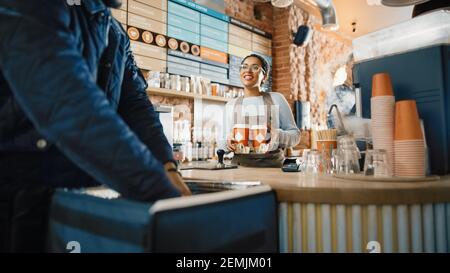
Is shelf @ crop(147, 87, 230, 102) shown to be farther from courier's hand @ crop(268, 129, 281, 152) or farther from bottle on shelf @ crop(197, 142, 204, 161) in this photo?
courier's hand @ crop(268, 129, 281, 152)

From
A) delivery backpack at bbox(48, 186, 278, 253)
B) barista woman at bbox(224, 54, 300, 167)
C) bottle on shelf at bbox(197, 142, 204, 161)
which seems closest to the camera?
delivery backpack at bbox(48, 186, 278, 253)

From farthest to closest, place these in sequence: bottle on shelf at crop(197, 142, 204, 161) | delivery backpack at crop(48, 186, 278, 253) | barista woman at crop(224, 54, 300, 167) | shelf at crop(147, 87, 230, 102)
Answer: bottle on shelf at crop(197, 142, 204, 161), shelf at crop(147, 87, 230, 102), barista woman at crop(224, 54, 300, 167), delivery backpack at crop(48, 186, 278, 253)

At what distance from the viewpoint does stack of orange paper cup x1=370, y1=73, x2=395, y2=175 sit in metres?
1.23

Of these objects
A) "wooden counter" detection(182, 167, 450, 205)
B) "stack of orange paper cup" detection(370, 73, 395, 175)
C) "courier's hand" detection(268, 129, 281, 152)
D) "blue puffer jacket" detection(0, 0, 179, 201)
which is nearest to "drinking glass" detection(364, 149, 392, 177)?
"stack of orange paper cup" detection(370, 73, 395, 175)

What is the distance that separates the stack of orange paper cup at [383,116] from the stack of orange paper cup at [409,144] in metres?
0.03

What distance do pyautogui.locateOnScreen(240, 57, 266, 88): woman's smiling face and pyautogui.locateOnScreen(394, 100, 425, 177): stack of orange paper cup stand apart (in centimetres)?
196

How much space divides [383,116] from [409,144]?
5.7 inches

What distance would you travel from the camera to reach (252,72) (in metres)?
3.08

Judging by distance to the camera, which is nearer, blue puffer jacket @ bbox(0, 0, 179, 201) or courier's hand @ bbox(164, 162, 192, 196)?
blue puffer jacket @ bbox(0, 0, 179, 201)

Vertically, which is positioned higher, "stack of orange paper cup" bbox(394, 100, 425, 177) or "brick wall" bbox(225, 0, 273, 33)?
"brick wall" bbox(225, 0, 273, 33)

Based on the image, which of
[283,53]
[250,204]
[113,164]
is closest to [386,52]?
[250,204]

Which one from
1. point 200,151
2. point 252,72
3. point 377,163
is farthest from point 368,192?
point 200,151
